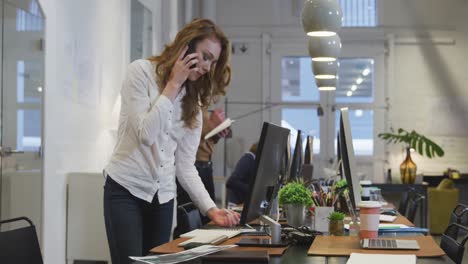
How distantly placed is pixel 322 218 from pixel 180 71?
38.2 inches

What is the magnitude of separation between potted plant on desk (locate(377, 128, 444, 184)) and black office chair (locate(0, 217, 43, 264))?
6.86 m

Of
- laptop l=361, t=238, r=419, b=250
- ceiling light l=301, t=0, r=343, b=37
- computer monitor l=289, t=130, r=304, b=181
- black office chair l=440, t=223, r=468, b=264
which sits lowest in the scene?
black office chair l=440, t=223, r=468, b=264

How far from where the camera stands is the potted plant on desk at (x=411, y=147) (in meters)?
8.57

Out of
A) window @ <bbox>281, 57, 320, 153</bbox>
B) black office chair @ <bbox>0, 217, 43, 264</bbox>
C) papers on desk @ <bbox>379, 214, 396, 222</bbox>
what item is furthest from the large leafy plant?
black office chair @ <bbox>0, 217, 43, 264</bbox>

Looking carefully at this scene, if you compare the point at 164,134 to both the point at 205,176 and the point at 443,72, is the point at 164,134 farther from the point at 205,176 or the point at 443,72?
the point at 443,72

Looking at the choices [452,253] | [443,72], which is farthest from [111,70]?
[443,72]

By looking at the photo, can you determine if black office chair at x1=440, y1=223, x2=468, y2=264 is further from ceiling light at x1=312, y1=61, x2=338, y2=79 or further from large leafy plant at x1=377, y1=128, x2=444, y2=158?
large leafy plant at x1=377, y1=128, x2=444, y2=158

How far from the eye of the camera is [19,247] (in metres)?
2.19

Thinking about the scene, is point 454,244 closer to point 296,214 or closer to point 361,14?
point 296,214

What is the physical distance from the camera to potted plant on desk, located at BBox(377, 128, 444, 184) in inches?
337

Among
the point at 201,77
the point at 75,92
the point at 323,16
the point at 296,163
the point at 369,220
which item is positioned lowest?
the point at 369,220

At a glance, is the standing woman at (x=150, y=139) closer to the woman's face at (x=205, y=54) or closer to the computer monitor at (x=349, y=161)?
the woman's face at (x=205, y=54)

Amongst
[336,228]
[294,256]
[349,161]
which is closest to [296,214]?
[336,228]

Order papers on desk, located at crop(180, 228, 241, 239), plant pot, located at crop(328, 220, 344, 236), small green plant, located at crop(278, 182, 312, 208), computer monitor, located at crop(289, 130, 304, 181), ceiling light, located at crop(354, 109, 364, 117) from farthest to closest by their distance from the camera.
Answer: ceiling light, located at crop(354, 109, 364, 117)
computer monitor, located at crop(289, 130, 304, 181)
small green plant, located at crop(278, 182, 312, 208)
plant pot, located at crop(328, 220, 344, 236)
papers on desk, located at crop(180, 228, 241, 239)
